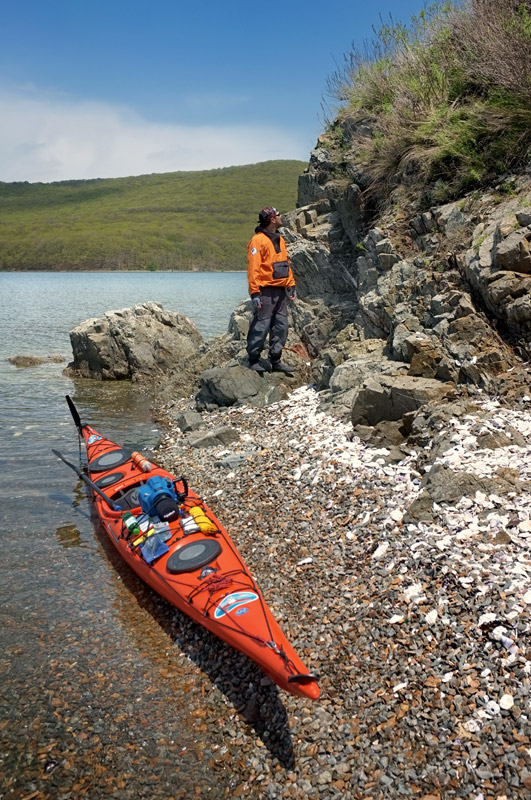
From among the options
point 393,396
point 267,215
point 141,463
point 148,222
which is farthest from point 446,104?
point 148,222

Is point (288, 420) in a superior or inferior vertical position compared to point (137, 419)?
superior

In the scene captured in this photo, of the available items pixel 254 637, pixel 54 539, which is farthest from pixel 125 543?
pixel 254 637

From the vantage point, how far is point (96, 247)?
4353 inches

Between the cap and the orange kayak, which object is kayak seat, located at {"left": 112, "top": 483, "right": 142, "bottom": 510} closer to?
the orange kayak

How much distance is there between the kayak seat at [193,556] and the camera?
6004 millimetres

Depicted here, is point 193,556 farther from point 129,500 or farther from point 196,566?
point 129,500

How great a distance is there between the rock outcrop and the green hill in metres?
87.4

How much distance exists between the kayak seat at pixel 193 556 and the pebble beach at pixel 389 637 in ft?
2.06

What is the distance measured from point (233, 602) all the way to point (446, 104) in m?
11.0

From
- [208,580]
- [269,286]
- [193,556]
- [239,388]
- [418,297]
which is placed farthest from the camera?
[239,388]

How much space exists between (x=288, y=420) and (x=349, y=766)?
7036mm

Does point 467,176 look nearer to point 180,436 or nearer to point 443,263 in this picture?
point 443,263

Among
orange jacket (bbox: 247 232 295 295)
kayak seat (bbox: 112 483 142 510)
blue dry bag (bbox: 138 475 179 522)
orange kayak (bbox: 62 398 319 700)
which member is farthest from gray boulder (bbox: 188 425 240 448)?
orange jacket (bbox: 247 232 295 295)

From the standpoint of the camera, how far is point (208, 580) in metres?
5.71
